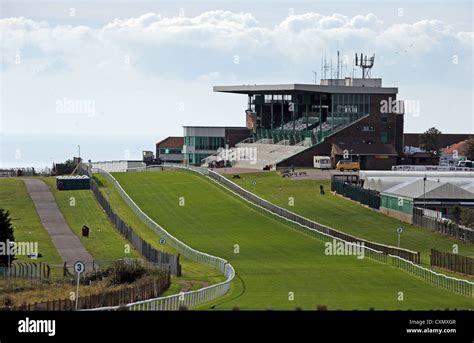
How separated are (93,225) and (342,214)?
62.9ft

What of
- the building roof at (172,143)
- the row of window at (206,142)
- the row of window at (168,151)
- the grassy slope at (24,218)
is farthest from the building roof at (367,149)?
the building roof at (172,143)

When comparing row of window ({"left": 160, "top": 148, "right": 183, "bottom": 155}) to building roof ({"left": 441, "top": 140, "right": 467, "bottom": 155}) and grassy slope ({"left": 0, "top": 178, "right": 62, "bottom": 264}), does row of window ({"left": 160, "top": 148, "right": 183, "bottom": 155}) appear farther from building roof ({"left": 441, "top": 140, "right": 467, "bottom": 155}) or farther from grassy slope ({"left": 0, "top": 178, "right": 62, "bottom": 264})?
grassy slope ({"left": 0, "top": 178, "right": 62, "bottom": 264})

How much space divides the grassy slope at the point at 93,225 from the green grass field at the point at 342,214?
14779 millimetres

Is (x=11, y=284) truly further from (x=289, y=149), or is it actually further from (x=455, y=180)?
(x=289, y=149)

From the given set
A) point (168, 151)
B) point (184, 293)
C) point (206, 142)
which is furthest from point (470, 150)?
point (184, 293)

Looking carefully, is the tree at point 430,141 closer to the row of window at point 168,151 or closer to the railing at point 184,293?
the row of window at point 168,151

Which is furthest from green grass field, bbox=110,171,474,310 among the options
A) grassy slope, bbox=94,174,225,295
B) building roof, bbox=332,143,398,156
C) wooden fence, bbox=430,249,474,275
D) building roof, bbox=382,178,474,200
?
building roof, bbox=332,143,398,156

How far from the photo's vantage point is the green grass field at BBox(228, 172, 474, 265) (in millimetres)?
71163

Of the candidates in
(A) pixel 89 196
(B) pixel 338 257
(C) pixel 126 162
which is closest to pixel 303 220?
(B) pixel 338 257

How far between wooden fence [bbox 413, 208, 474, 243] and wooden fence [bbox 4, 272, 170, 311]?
31544mm

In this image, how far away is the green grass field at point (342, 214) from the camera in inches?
2802

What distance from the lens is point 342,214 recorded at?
3401 inches

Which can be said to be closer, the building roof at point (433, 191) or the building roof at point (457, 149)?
the building roof at point (433, 191)
